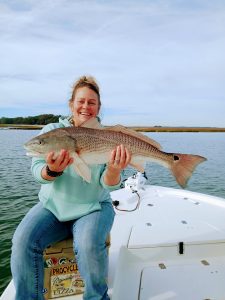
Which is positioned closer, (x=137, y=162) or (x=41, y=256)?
(x=41, y=256)

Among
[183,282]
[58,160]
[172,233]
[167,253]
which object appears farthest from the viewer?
[172,233]

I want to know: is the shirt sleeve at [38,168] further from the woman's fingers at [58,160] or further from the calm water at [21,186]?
the calm water at [21,186]

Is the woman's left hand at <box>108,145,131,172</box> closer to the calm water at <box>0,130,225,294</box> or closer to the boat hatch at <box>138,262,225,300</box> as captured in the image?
the boat hatch at <box>138,262,225,300</box>

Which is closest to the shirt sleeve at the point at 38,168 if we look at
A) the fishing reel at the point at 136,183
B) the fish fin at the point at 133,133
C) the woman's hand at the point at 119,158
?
the woman's hand at the point at 119,158

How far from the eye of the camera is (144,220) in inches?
227

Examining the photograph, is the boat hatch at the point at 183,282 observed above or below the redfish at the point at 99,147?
below

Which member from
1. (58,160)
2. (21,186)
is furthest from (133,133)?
(21,186)

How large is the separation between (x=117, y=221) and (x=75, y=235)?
2.40 metres

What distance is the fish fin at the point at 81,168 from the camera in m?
3.35

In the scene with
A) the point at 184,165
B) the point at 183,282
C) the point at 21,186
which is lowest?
the point at 21,186

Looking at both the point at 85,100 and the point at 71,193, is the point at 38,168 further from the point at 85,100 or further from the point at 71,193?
the point at 85,100

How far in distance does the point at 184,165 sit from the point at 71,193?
1.18 meters

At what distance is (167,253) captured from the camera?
4625 mm

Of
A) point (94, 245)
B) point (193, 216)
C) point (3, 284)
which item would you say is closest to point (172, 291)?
point (94, 245)
